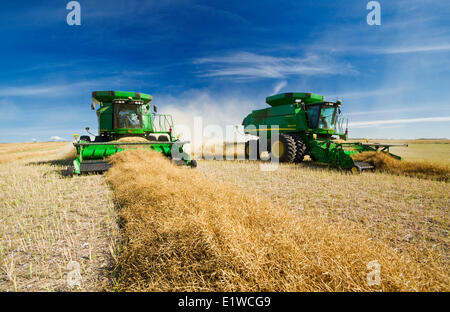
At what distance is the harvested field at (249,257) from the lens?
4.16 feet

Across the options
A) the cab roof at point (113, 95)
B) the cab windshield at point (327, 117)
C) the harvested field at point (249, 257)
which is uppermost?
the cab roof at point (113, 95)

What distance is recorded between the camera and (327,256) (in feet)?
4.67

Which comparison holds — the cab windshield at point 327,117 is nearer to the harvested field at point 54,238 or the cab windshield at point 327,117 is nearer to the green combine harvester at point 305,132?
the green combine harvester at point 305,132

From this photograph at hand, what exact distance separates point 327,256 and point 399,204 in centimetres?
371

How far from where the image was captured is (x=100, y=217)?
10.1 ft

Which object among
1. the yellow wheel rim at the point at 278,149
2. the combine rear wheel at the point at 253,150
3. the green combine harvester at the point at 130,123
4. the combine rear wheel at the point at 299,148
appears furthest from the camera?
the combine rear wheel at the point at 253,150

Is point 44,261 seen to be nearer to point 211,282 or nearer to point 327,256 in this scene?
point 211,282

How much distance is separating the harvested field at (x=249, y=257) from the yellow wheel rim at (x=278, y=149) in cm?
813

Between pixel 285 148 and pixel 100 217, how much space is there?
27.7ft

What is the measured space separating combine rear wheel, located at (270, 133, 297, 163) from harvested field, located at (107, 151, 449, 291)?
7.67 meters

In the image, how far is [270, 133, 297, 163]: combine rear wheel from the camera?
9.65 metres

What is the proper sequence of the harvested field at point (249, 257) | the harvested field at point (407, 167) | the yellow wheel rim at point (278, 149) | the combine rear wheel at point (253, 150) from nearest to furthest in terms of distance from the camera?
the harvested field at point (249, 257) < the harvested field at point (407, 167) < the yellow wheel rim at point (278, 149) < the combine rear wheel at point (253, 150)

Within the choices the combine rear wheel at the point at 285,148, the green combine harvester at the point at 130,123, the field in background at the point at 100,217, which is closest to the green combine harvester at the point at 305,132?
the combine rear wheel at the point at 285,148
